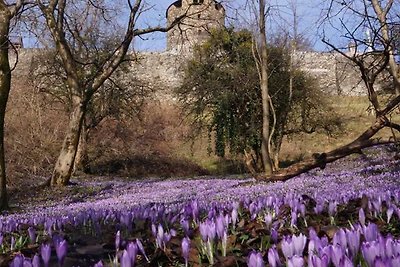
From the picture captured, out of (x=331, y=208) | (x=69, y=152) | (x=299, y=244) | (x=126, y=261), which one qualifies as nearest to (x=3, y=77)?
(x=69, y=152)

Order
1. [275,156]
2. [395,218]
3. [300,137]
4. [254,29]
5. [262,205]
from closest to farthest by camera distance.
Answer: [395,218] < [262,205] < [254,29] < [275,156] < [300,137]

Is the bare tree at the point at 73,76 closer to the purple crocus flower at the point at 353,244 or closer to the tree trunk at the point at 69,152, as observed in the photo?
the tree trunk at the point at 69,152

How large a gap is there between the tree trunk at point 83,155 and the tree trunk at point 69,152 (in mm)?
8858

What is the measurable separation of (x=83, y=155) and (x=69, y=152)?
9.91 metres

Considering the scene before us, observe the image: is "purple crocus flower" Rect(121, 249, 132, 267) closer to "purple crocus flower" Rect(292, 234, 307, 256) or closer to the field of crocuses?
the field of crocuses

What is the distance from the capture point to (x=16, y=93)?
21.1 m

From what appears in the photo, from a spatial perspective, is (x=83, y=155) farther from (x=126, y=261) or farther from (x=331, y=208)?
(x=126, y=261)

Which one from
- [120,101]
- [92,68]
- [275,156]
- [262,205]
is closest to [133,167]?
[120,101]

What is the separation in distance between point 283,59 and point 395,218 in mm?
20447

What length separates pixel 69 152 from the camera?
1318cm

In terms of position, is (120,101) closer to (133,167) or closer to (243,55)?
(133,167)

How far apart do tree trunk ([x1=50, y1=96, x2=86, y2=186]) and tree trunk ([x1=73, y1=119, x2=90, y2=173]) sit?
8.86 meters

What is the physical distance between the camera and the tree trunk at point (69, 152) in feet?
42.9

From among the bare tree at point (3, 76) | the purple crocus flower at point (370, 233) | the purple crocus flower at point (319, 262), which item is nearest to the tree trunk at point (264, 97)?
the bare tree at point (3, 76)
